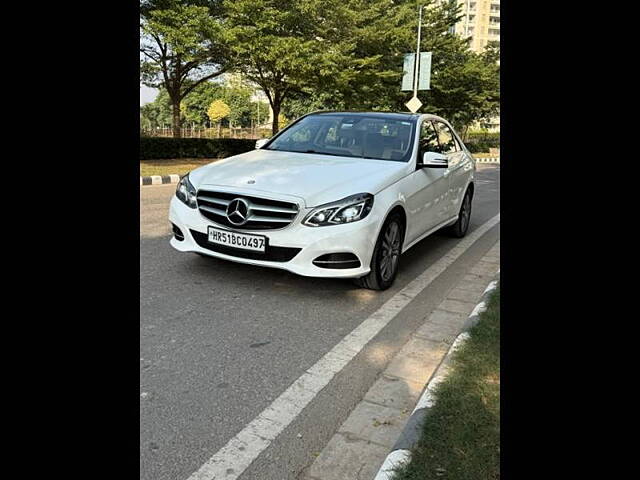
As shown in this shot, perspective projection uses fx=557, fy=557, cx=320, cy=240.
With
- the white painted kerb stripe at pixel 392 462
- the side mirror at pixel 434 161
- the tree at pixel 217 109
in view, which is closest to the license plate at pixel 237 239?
the side mirror at pixel 434 161

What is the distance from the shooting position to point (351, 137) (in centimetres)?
551

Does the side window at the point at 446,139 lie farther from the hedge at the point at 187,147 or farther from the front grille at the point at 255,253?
the hedge at the point at 187,147

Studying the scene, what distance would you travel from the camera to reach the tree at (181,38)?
17.7m

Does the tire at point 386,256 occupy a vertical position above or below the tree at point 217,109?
below

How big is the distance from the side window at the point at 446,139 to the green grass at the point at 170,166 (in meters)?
9.08

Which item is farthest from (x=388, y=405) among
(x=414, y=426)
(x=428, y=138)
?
(x=428, y=138)

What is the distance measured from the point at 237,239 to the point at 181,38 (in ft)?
50.0

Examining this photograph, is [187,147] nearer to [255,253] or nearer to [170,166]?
[170,166]
